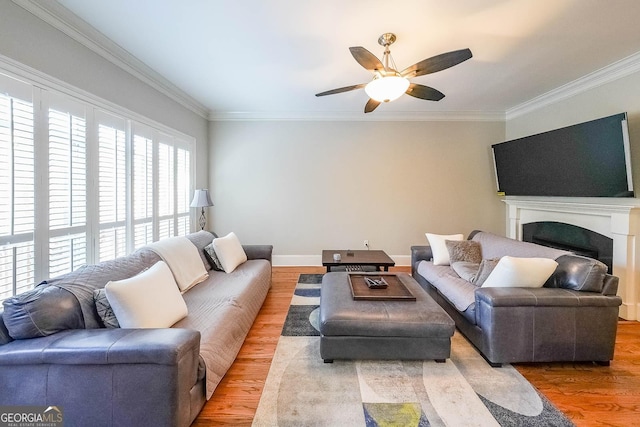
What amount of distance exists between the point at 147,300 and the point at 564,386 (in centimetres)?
286

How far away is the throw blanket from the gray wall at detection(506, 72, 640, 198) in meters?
4.62

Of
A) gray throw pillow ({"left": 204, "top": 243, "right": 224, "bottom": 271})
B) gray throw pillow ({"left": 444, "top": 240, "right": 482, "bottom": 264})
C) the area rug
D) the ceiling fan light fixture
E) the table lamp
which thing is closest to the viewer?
the area rug

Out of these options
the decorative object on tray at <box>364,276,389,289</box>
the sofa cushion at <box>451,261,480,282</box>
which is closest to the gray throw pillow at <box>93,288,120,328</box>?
the decorative object on tray at <box>364,276,389,289</box>

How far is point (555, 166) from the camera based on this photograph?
143 inches

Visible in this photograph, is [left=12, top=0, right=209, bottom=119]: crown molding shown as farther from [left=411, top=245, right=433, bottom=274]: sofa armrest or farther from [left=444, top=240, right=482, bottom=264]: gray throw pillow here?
[left=444, top=240, right=482, bottom=264]: gray throw pillow

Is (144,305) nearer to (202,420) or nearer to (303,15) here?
(202,420)

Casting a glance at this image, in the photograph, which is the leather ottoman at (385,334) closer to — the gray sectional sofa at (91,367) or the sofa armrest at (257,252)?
the gray sectional sofa at (91,367)

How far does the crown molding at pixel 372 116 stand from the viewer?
498cm

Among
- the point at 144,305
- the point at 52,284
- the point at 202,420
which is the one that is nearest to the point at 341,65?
Result: the point at 144,305

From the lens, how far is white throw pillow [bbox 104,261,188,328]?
171 centimetres

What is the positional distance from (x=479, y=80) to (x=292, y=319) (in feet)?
11.8

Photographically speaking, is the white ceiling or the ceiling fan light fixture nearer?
the white ceiling

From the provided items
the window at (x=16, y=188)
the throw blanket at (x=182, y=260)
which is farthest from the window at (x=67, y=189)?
the throw blanket at (x=182, y=260)

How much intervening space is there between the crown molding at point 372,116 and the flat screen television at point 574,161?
0.80 meters
